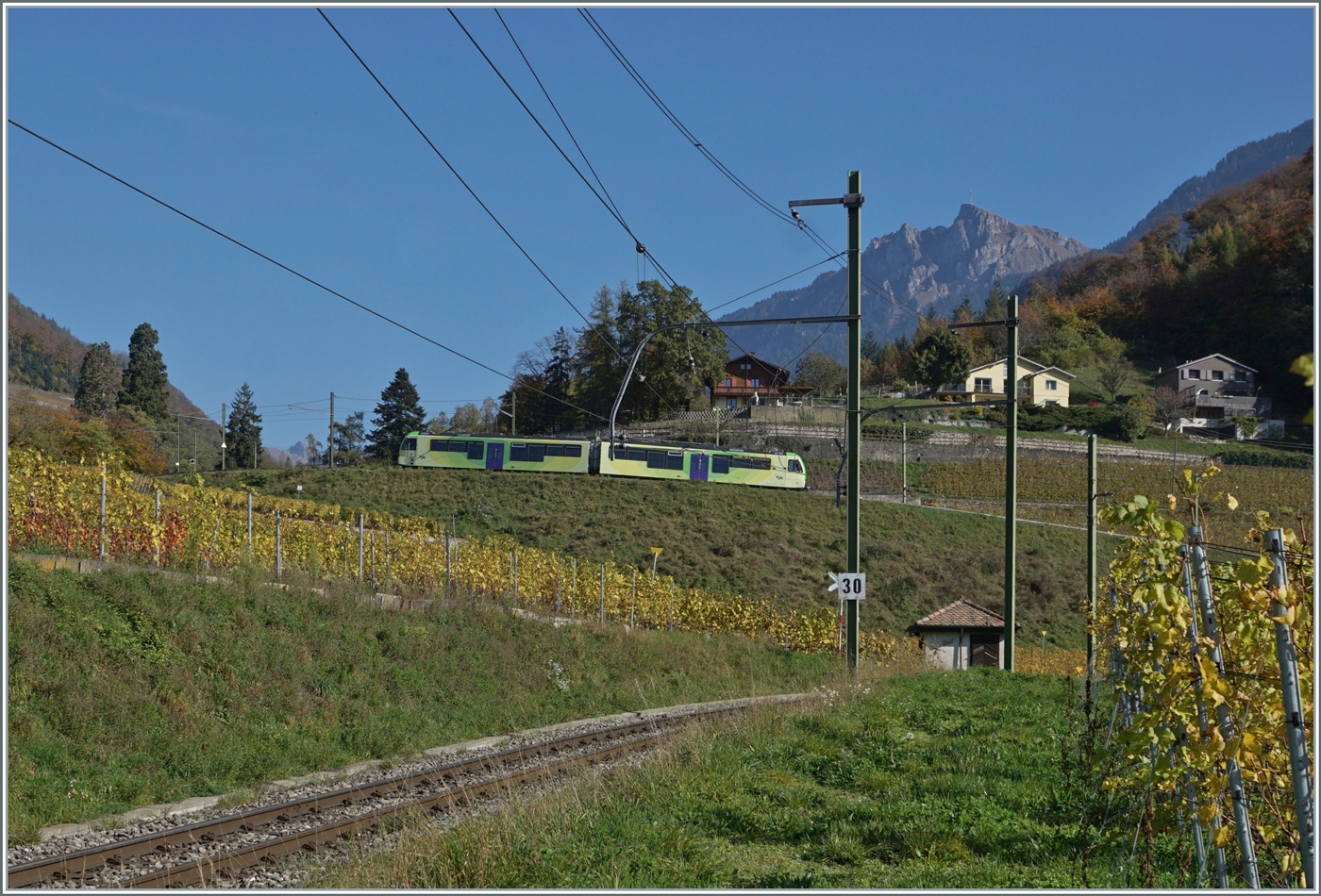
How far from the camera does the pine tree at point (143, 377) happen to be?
76750 mm

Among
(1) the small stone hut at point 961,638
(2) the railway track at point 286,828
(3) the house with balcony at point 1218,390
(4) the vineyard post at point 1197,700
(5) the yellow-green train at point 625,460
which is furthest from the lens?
(3) the house with balcony at point 1218,390

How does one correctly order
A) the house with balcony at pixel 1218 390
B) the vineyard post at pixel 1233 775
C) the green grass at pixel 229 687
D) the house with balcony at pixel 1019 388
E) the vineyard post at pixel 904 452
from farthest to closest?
the house with balcony at pixel 1019 388 → the house with balcony at pixel 1218 390 → the vineyard post at pixel 904 452 → the green grass at pixel 229 687 → the vineyard post at pixel 1233 775

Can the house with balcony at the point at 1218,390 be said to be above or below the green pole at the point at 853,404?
above

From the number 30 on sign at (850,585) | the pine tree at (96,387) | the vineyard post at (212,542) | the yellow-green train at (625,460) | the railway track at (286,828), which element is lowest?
the railway track at (286,828)

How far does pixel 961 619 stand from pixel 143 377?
225ft

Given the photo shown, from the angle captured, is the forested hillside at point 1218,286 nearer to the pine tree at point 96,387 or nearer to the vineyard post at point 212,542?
the vineyard post at point 212,542

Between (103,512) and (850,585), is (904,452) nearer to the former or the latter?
(850,585)

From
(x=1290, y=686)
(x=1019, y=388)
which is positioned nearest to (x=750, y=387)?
(x=1019, y=388)

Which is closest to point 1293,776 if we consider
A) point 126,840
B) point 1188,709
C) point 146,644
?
point 1188,709

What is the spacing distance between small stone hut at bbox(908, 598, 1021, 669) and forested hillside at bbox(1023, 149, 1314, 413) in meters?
12.7

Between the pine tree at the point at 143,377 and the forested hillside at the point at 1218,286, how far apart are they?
75946 mm

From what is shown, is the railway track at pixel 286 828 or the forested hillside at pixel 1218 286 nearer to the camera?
the railway track at pixel 286 828

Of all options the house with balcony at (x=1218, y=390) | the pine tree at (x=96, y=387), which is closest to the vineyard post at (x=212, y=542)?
the pine tree at (x=96, y=387)

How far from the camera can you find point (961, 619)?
33.3m
